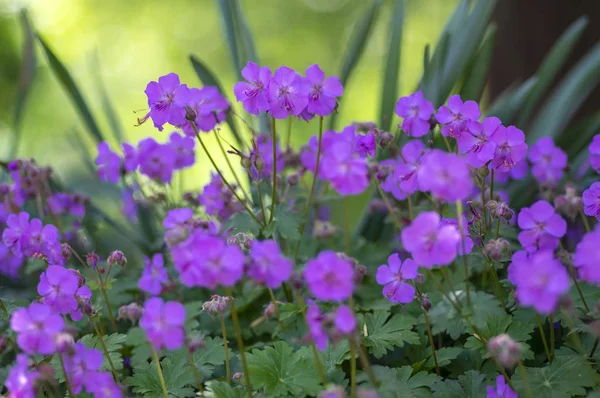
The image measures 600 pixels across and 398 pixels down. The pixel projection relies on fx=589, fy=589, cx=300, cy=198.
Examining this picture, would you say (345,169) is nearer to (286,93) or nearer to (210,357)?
(286,93)

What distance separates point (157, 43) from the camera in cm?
1085

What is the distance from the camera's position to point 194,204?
1.96 meters

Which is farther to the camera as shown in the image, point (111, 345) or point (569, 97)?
point (569, 97)

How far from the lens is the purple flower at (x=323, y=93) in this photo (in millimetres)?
1347

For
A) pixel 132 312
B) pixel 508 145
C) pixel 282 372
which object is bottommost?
pixel 282 372

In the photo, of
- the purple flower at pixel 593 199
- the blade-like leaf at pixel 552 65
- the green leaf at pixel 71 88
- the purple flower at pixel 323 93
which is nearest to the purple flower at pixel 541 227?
the purple flower at pixel 593 199

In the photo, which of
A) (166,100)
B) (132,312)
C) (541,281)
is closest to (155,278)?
(132,312)

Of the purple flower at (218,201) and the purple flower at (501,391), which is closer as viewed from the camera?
the purple flower at (501,391)

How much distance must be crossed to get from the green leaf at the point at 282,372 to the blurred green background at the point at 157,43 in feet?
26.7

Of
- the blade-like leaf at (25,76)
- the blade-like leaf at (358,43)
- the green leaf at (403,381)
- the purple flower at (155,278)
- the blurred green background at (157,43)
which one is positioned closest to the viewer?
the green leaf at (403,381)

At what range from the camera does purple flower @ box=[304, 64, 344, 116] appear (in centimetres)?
135

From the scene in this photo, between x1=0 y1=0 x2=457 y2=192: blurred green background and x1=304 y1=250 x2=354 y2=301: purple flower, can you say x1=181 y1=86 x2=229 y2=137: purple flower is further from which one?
x1=0 y1=0 x2=457 y2=192: blurred green background

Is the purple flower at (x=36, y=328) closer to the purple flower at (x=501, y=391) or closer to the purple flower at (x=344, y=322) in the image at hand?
the purple flower at (x=344, y=322)

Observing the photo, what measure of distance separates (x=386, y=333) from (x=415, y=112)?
55 centimetres
